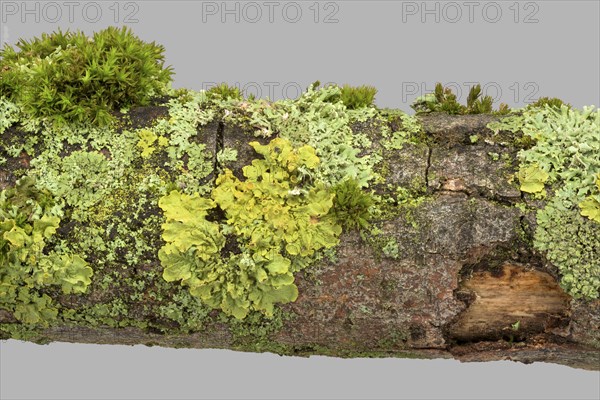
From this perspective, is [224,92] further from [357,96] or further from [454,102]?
[454,102]

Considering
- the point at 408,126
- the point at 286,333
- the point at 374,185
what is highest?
the point at 408,126

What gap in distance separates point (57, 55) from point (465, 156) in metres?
2.24

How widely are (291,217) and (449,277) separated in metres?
0.85

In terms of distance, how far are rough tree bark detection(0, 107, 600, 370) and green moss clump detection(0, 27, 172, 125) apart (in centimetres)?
16

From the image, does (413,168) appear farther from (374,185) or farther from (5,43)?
(5,43)

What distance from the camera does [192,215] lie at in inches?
171

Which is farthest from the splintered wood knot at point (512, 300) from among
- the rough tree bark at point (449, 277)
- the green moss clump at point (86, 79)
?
the green moss clump at point (86, 79)

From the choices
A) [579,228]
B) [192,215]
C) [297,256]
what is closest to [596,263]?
[579,228]

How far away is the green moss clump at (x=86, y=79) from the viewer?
4527 millimetres

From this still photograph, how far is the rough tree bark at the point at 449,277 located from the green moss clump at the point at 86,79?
0.53 feet

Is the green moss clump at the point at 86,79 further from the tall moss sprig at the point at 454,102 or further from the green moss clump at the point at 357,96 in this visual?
the tall moss sprig at the point at 454,102

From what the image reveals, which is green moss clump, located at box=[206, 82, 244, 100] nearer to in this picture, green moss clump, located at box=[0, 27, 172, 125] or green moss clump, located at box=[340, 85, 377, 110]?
green moss clump, located at box=[0, 27, 172, 125]

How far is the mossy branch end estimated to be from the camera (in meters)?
4.34

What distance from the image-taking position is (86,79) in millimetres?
4496
